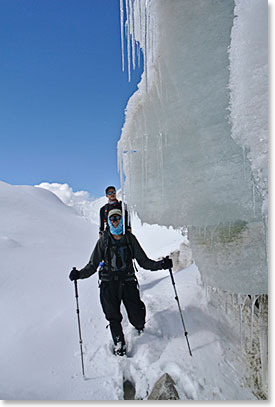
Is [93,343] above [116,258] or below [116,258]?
below

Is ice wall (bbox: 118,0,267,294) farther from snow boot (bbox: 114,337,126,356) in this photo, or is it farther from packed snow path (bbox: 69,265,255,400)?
snow boot (bbox: 114,337,126,356)

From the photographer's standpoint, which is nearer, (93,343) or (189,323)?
(93,343)

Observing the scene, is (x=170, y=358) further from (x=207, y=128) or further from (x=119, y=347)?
(x=207, y=128)

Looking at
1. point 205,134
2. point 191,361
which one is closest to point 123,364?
point 191,361

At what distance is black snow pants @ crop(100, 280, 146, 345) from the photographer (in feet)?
8.02

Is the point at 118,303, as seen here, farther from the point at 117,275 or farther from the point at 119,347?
the point at 119,347

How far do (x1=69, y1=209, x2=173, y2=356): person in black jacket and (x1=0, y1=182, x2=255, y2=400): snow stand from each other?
31 centimetres

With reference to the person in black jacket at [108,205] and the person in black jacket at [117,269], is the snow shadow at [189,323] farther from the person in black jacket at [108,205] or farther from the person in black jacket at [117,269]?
the person in black jacket at [108,205]

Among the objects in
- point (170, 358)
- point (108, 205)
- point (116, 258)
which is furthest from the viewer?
point (108, 205)

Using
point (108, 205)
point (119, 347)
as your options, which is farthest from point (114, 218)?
point (119, 347)

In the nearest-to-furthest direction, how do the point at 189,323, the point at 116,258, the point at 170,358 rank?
the point at 170,358 → the point at 116,258 → the point at 189,323

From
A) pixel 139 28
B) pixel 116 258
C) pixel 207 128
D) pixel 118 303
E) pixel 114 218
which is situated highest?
pixel 139 28

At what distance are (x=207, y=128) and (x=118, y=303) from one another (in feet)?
6.29

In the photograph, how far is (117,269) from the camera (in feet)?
8.16
